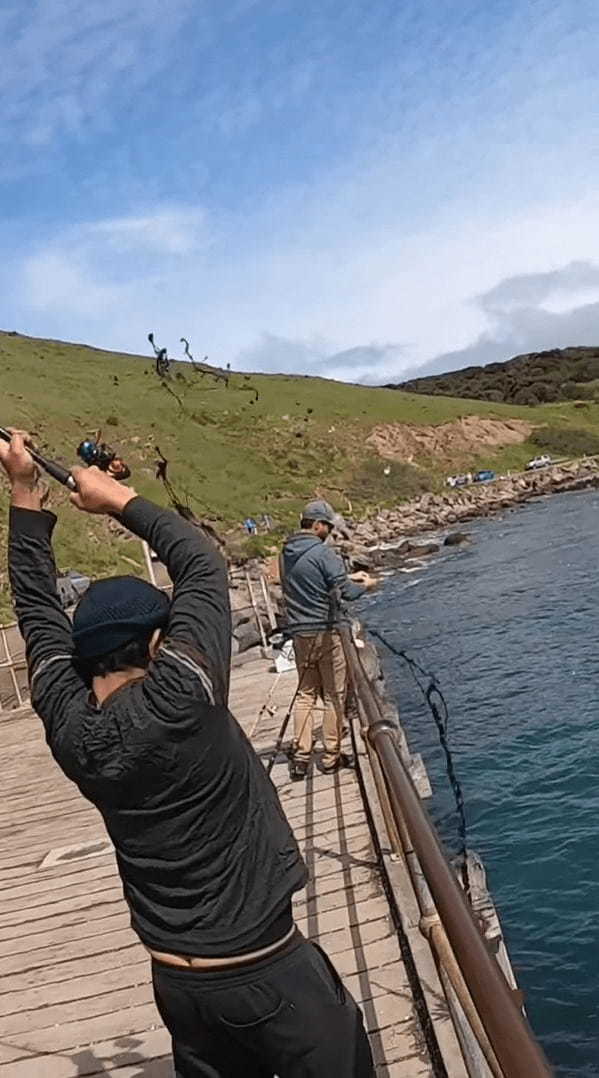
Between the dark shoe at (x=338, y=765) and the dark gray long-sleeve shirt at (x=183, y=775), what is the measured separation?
21.2 feet

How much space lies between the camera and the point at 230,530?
190 ft

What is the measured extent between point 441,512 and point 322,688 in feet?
170

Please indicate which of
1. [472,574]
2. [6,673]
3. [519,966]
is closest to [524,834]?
[519,966]

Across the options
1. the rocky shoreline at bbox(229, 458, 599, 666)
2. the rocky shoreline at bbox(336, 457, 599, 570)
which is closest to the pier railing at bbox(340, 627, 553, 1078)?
the rocky shoreline at bbox(229, 458, 599, 666)

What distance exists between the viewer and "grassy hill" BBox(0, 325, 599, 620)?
6512cm

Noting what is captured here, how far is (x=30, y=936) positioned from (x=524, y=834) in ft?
20.1

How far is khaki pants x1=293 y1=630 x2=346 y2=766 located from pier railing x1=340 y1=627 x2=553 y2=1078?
411cm

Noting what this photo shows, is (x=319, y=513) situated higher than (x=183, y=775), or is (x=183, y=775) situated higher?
(x=319, y=513)

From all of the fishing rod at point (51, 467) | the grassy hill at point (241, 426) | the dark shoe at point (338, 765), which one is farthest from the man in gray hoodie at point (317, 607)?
the grassy hill at point (241, 426)

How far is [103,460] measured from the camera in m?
3.10

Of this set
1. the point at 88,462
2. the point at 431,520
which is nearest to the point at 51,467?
the point at 88,462

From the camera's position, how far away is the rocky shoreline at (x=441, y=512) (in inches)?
1825

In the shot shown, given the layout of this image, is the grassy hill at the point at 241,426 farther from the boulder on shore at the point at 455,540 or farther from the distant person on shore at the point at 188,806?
the distant person on shore at the point at 188,806

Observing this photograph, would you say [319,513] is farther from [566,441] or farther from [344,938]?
[566,441]
